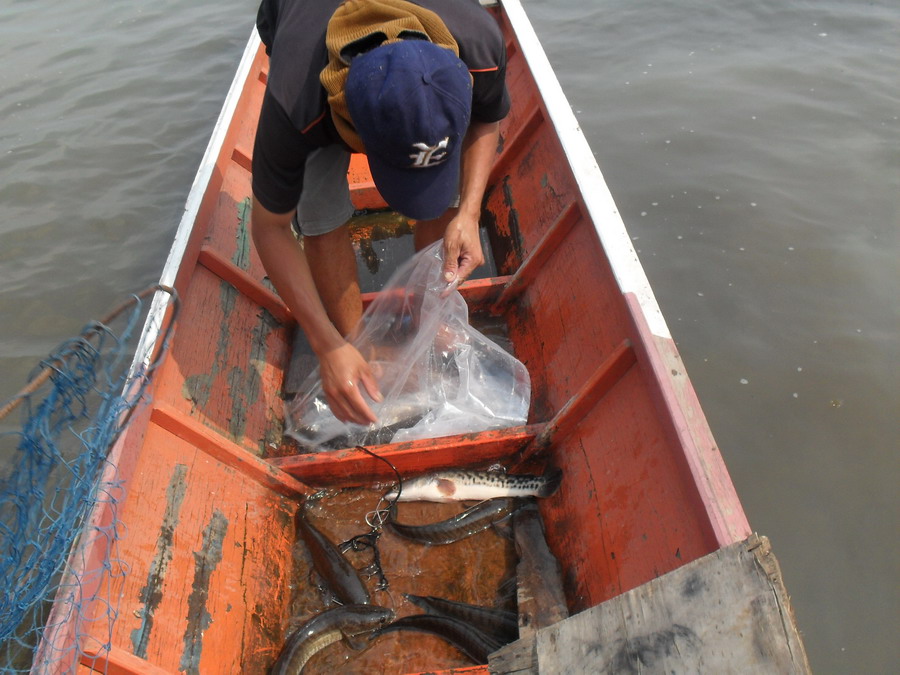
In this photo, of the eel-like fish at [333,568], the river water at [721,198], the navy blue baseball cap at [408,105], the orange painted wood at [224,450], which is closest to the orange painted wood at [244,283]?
the orange painted wood at [224,450]

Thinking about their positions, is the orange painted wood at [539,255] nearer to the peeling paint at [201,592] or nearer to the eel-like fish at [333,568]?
the eel-like fish at [333,568]

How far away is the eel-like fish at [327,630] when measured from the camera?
88.1 inches

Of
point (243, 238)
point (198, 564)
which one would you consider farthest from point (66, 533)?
point (243, 238)

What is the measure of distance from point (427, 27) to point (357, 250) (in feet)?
8.31

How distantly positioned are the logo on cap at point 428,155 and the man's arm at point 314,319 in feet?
2.32

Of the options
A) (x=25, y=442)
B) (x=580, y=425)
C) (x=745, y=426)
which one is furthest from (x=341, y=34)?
(x=745, y=426)

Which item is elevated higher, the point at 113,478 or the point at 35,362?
the point at 113,478

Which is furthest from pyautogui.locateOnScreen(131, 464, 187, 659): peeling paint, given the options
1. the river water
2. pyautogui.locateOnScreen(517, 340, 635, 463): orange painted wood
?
the river water

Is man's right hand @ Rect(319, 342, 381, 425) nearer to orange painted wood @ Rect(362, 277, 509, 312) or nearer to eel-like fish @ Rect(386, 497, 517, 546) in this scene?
eel-like fish @ Rect(386, 497, 517, 546)

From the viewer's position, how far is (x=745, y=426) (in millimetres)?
3373

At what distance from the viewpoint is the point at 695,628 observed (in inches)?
50.1

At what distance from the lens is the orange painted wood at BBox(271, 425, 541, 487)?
2.71 metres

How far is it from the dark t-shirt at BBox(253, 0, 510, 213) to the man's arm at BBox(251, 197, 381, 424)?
18cm

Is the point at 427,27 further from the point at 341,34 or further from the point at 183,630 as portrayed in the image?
the point at 183,630
